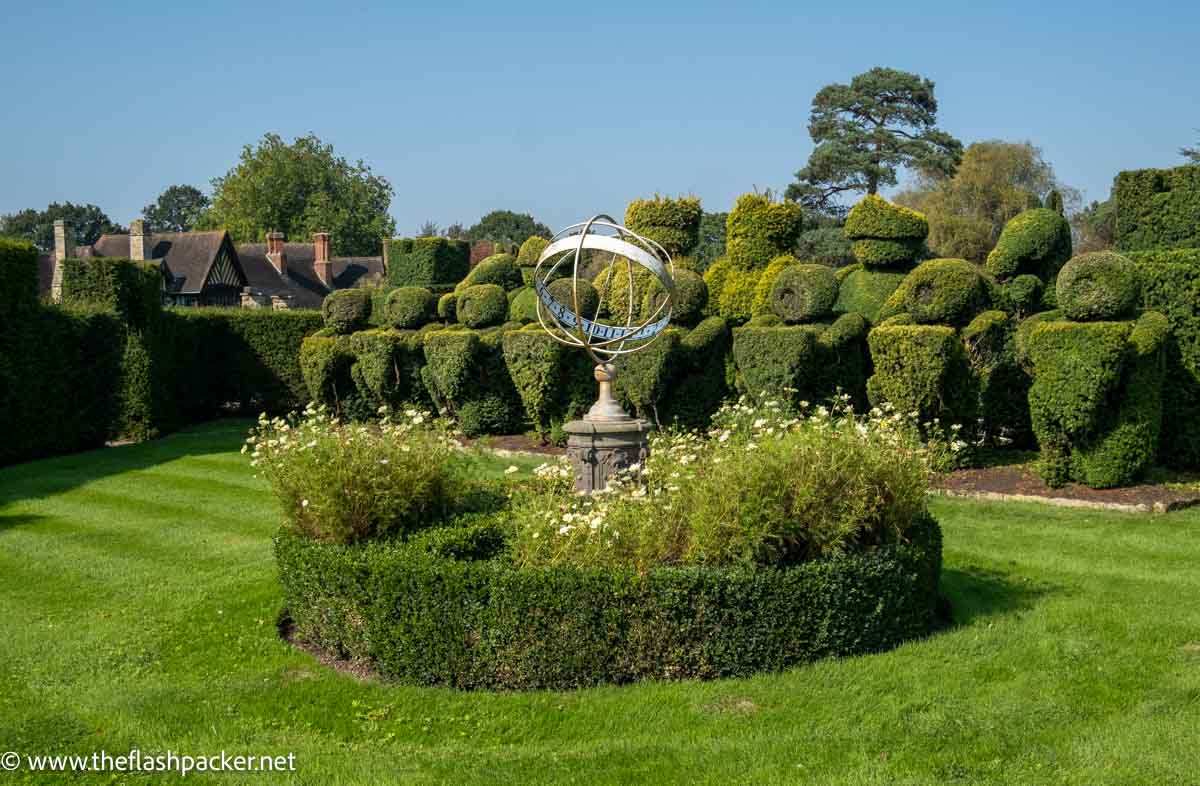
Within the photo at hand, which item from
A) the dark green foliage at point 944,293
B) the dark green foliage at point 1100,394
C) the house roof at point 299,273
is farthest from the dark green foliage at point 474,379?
the house roof at point 299,273

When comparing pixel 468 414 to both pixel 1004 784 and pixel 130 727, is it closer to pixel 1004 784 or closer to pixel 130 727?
pixel 130 727

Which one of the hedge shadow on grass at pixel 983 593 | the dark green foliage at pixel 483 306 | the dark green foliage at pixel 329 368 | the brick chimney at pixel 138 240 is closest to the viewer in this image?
the hedge shadow on grass at pixel 983 593

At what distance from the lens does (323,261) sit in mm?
54500

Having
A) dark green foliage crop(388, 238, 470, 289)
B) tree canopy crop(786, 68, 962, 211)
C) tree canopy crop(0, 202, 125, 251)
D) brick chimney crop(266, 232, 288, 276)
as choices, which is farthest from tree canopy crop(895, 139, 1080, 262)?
tree canopy crop(0, 202, 125, 251)

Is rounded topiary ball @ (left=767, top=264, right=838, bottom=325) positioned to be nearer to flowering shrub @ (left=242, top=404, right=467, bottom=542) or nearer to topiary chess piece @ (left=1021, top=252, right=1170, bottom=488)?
topiary chess piece @ (left=1021, top=252, right=1170, bottom=488)

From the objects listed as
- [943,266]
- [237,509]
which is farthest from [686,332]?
[237,509]

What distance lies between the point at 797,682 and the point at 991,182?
126ft

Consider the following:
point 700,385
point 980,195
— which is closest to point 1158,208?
point 700,385

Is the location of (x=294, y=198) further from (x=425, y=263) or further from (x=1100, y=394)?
(x=1100, y=394)

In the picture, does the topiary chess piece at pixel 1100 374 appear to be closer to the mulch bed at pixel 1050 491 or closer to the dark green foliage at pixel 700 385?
the mulch bed at pixel 1050 491

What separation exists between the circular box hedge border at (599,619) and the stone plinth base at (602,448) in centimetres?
236

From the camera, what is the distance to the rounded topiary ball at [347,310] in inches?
858

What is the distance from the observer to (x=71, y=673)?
7.38 meters

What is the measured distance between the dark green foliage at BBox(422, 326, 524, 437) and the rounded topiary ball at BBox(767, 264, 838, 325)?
559 cm
